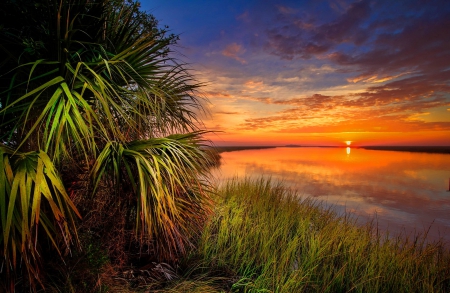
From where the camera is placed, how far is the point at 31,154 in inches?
76.2

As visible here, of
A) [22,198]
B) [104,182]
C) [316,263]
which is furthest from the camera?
[316,263]

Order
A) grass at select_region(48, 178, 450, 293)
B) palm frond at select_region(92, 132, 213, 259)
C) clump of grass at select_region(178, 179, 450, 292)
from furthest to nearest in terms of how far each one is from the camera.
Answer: clump of grass at select_region(178, 179, 450, 292) → grass at select_region(48, 178, 450, 293) → palm frond at select_region(92, 132, 213, 259)

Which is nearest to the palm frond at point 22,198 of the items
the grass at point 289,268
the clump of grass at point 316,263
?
the grass at point 289,268

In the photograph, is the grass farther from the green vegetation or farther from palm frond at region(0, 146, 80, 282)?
palm frond at region(0, 146, 80, 282)

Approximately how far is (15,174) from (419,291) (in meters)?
3.92

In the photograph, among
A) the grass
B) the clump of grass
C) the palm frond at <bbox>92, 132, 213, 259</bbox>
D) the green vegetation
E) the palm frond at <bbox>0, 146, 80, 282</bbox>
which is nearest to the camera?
the palm frond at <bbox>0, 146, 80, 282</bbox>

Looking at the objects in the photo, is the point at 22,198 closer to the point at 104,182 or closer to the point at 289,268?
the point at 104,182

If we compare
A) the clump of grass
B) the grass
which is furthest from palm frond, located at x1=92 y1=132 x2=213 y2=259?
the clump of grass

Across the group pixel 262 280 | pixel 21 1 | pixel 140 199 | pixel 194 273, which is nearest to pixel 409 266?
pixel 262 280

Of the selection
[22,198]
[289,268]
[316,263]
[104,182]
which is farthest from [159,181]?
[316,263]

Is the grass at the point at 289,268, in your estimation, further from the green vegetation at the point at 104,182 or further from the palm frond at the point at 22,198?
the palm frond at the point at 22,198

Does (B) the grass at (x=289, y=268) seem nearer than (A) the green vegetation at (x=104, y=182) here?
No

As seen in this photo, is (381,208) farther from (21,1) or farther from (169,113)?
(21,1)

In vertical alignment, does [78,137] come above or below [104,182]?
above
